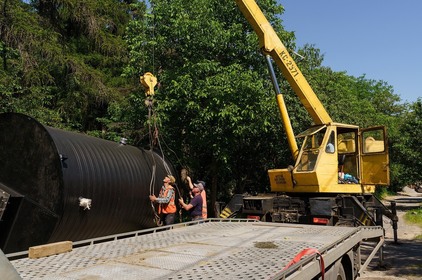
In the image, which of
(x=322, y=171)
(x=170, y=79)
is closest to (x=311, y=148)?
(x=322, y=171)

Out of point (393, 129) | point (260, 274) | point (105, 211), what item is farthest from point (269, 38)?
point (393, 129)

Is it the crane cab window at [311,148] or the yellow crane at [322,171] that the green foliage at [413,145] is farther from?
the crane cab window at [311,148]

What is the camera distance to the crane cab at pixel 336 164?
37.4ft

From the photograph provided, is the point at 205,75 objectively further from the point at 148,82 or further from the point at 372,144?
the point at 372,144

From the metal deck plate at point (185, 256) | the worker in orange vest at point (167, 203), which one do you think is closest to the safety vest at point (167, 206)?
the worker in orange vest at point (167, 203)

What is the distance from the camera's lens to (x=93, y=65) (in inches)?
914

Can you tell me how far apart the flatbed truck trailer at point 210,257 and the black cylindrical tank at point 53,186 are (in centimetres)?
136

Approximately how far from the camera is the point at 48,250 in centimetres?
472

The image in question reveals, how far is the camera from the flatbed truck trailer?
3.84 meters

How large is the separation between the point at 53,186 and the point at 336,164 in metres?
7.79

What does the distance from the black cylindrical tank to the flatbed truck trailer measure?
1.36 m

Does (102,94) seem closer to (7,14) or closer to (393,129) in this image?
(7,14)

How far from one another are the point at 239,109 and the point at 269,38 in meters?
2.78

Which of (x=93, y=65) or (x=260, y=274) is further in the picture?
(x=93, y=65)
